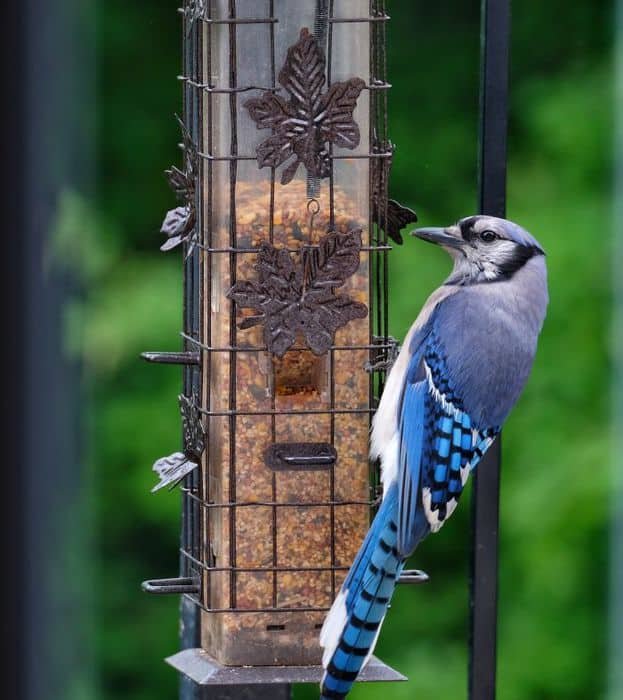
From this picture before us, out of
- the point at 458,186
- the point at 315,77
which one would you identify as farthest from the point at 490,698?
the point at 458,186

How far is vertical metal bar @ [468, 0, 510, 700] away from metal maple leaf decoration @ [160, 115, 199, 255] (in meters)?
0.63

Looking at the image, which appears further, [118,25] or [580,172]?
[118,25]

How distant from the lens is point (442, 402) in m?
3.26

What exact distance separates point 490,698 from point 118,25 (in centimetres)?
407

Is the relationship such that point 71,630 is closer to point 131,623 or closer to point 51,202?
point 131,623

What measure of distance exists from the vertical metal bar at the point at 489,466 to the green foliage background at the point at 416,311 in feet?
8.11

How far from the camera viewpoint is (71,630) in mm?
5578

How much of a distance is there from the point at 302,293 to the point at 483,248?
1.63 ft

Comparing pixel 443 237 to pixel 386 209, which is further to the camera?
pixel 443 237

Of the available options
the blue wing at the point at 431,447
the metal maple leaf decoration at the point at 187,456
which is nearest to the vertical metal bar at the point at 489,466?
the blue wing at the point at 431,447

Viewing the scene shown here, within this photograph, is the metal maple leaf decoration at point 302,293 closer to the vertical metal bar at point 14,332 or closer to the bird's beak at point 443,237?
the bird's beak at point 443,237

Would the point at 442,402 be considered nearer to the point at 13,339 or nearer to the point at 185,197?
the point at 185,197

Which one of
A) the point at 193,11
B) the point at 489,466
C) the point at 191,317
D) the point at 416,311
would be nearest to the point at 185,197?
the point at 191,317

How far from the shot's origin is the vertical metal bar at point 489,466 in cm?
292
